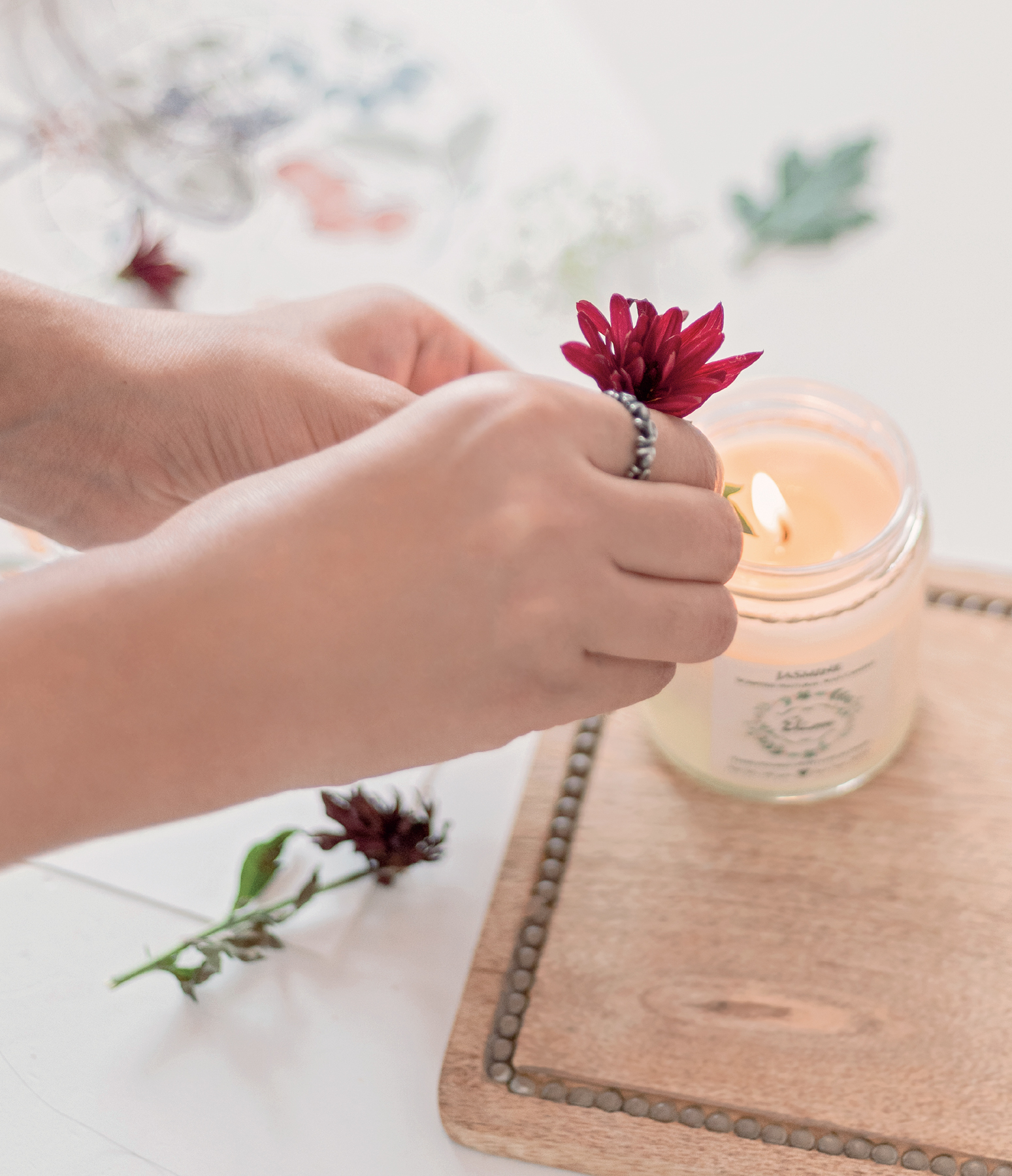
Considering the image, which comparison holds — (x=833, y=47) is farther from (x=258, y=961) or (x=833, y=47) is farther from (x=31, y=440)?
(x=258, y=961)

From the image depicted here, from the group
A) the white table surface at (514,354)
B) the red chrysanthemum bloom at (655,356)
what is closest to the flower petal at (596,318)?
the red chrysanthemum bloom at (655,356)

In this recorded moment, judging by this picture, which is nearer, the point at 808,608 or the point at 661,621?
the point at 661,621

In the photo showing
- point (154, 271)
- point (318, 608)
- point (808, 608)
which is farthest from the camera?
point (154, 271)

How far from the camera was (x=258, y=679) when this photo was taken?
0.40 meters

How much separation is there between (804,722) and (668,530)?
0.67 ft

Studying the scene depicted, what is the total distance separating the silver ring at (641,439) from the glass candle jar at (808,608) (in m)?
0.13

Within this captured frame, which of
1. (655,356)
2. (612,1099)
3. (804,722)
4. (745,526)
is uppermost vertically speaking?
(655,356)

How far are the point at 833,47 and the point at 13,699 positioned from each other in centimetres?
90

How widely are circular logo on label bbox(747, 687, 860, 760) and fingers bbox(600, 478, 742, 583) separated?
0.15 metres

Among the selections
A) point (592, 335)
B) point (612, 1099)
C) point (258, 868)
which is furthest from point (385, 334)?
point (612, 1099)

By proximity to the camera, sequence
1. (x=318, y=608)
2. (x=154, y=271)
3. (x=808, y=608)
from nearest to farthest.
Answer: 1. (x=318, y=608)
2. (x=808, y=608)
3. (x=154, y=271)

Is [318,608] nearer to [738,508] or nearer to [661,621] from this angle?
[661,621]

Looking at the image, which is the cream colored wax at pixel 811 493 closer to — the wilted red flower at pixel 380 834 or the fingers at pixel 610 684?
the fingers at pixel 610 684

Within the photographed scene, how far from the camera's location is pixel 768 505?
0.57 m
